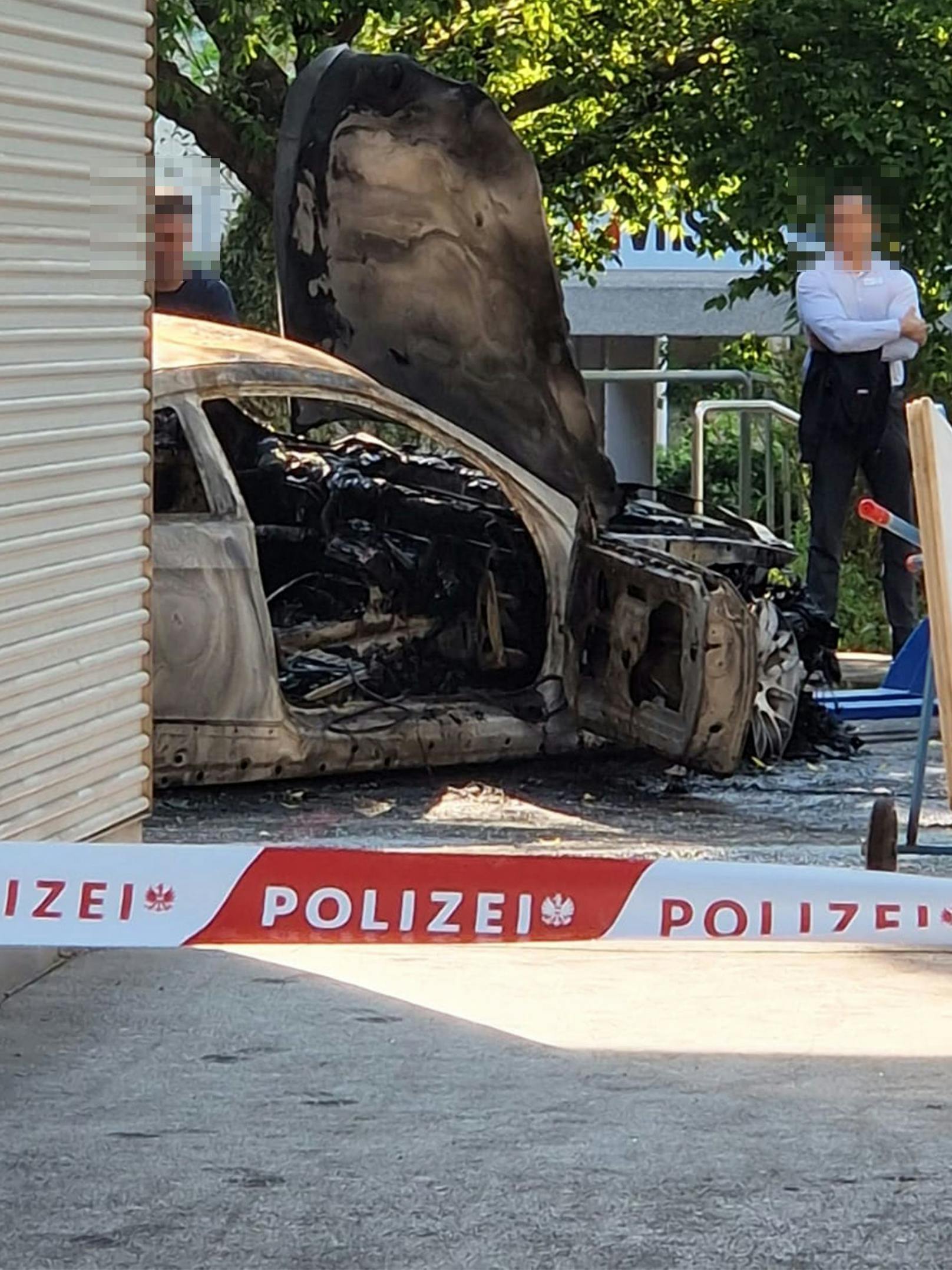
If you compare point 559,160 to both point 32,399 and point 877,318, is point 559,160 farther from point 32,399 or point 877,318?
point 32,399

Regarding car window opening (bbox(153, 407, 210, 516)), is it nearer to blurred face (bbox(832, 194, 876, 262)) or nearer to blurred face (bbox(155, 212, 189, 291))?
blurred face (bbox(155, 212, 189, 291))

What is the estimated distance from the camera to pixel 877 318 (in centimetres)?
923

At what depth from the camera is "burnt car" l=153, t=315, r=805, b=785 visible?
7.16 meters

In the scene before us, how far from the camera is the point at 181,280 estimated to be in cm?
912

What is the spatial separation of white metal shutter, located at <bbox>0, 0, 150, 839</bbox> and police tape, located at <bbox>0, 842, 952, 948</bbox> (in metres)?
1.39

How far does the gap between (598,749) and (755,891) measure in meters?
4.77

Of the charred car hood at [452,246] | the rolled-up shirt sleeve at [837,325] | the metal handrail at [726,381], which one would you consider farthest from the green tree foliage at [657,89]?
the charred car hood at [452,246]

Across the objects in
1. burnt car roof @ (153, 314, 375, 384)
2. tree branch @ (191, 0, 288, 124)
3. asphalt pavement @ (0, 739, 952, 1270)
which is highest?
tree branch @ (191, 0, 288, 124)

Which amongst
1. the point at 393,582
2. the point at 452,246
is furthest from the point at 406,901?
the point at 452,246

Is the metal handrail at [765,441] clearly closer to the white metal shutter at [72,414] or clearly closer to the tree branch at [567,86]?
the tree branch at [567,86]

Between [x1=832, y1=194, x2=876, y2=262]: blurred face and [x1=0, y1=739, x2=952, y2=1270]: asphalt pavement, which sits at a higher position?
[x1=832, y1=194, x2=876, y2=262]: blurred face

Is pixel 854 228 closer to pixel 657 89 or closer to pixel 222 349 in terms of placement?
pixel 222 349

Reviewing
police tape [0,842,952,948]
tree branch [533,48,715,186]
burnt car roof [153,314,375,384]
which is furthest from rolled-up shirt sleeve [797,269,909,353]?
police tape [0,842,952,948]

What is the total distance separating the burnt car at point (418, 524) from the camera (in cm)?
724
